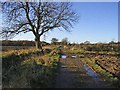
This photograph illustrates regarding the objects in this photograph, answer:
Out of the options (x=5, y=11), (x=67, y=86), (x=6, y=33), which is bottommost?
(x=67, y=86)

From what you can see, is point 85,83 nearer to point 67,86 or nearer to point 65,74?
point 67,86

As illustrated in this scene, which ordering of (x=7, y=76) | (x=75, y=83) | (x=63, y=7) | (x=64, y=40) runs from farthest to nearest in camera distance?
1. (x=64, y=40)
2. (x=63, y=7)
3. (x=7, y=76)
4. (x=75, y=83)

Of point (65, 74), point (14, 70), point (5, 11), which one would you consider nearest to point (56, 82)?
point (65, 74)

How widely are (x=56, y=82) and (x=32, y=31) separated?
20.6 meters

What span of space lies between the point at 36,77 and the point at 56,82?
1.13 meters

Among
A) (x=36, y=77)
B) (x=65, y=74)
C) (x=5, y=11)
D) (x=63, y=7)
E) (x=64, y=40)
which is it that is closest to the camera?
(x=36, y=77)

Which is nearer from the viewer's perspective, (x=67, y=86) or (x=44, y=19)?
(x=67, y=86)

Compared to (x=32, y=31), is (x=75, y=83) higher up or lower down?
lower down

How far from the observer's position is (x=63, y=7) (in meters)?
31.6

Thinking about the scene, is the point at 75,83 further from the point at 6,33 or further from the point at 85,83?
the point at 6,33

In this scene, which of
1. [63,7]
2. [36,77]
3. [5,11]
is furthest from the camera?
[63,7]

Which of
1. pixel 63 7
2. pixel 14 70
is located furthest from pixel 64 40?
pixel 14 70

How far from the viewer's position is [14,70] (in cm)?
1314

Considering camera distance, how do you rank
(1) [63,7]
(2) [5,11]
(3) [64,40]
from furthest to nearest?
(3) [64,40]
(1) [63,7]
(2) [5,11]
